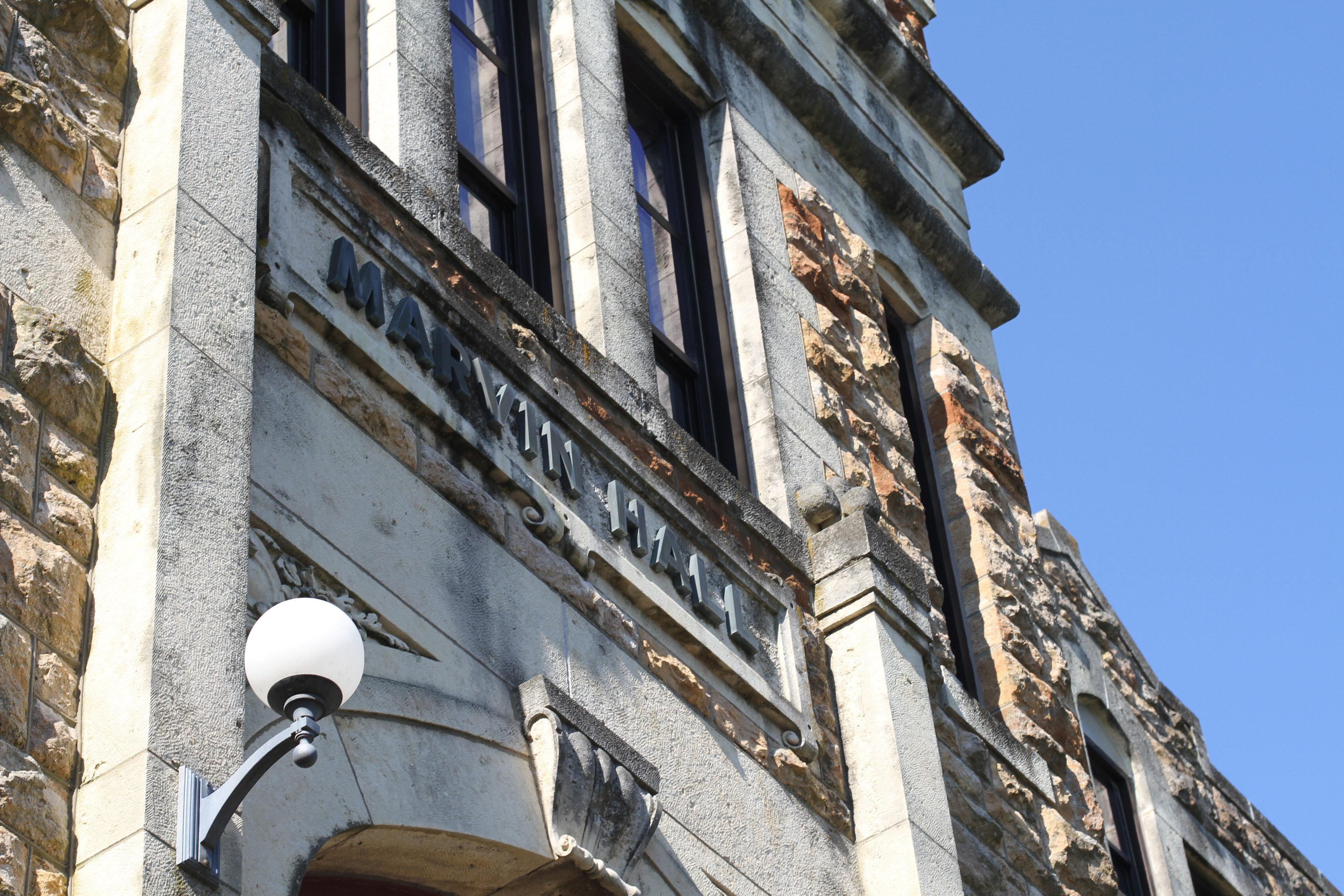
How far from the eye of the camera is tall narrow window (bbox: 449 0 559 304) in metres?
9.20

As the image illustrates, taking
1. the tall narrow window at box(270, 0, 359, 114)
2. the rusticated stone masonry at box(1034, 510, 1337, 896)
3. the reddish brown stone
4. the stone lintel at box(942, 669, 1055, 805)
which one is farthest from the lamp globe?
the rusticated stone masonry at box(1034, 510, 1337, 896)

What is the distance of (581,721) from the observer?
6.81 meters

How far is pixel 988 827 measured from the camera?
385 inches

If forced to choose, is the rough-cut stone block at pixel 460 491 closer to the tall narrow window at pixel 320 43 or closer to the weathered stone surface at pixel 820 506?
the tall narrow window at pixel 320 43

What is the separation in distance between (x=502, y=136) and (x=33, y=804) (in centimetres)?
551

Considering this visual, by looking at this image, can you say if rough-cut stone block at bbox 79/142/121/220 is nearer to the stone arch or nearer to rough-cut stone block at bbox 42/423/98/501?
rough-cut stone block at bbox 42/423/98/501

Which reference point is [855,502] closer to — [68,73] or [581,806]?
[581,806]

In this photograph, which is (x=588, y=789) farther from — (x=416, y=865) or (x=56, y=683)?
(x=56, y=683)

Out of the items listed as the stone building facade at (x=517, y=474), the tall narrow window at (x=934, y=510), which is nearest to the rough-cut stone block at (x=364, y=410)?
the stone building facade at (x=517, y=474)

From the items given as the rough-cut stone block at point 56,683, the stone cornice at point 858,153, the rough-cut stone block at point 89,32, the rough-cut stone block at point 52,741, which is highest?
the stone cornice at point 858,153

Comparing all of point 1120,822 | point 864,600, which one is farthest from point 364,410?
point 1120,822

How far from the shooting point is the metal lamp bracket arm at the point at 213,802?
4629 mm

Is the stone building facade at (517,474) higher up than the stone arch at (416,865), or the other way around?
the stone building facade at (517,474)

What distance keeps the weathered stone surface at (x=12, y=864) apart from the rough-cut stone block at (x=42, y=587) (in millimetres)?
582
